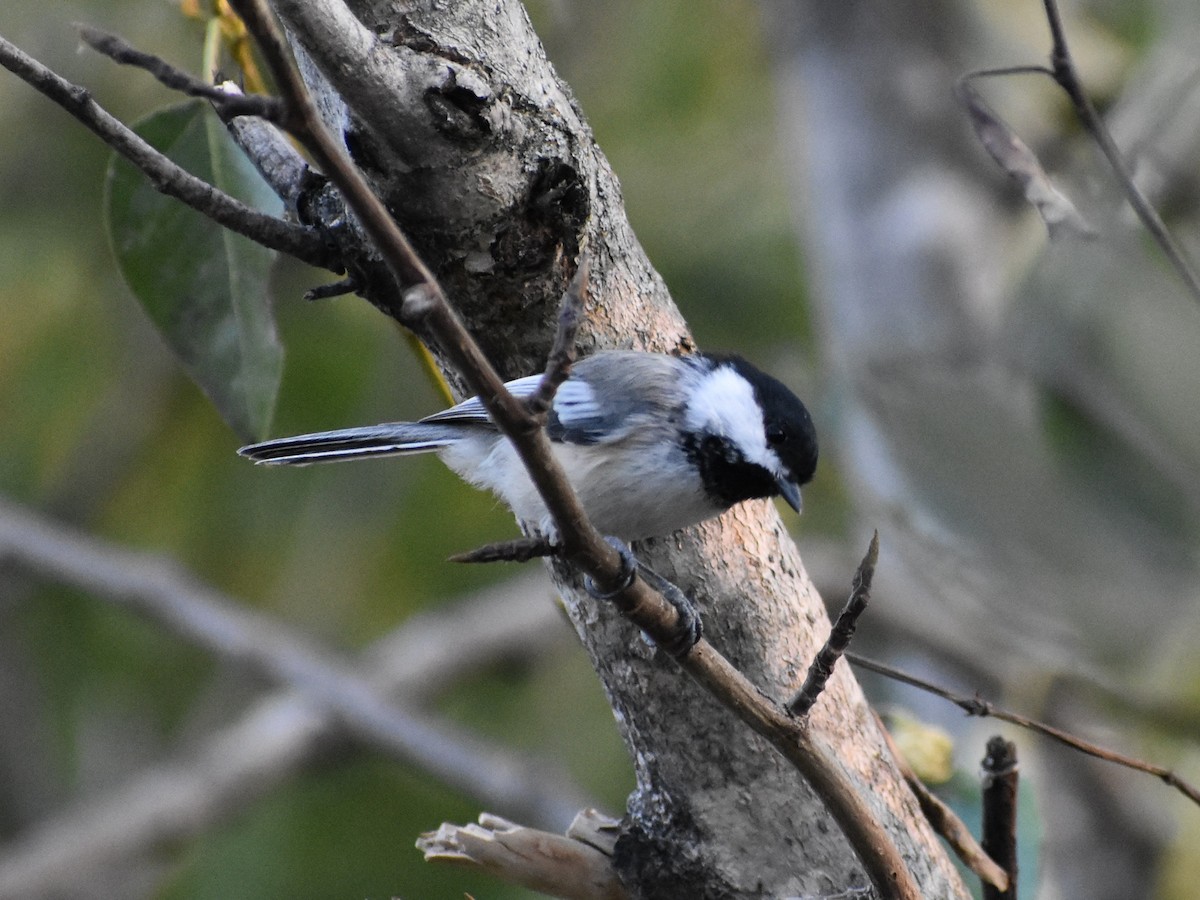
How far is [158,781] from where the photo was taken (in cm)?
368

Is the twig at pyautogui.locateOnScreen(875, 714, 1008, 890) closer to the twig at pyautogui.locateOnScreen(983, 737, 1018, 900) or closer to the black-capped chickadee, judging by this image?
the twig at pyautogui.locateOnScreen(983, 737, 1018, 900)

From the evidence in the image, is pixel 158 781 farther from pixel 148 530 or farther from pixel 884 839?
pixel 884 839

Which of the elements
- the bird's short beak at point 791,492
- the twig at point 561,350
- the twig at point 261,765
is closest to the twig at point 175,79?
the twig at point 561,350

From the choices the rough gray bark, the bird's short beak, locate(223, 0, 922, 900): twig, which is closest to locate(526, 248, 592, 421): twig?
locate(223, 0, 922, 900): twig

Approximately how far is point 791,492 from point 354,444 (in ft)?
2.16

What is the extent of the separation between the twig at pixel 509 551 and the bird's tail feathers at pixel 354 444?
793 millimetres

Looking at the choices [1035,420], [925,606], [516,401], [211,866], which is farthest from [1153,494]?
[211,866]

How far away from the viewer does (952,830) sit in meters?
1.54

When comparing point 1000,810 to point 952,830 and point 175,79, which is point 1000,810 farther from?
point 175,79

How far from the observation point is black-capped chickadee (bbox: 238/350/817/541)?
5.48 feet

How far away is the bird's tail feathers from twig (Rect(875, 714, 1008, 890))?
0.76m

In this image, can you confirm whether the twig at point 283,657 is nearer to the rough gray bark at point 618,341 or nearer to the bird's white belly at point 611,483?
the bird's white belly at point 611,483

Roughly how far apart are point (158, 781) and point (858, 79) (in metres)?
3.07

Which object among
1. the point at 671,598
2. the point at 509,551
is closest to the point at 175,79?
the point at 509,551
